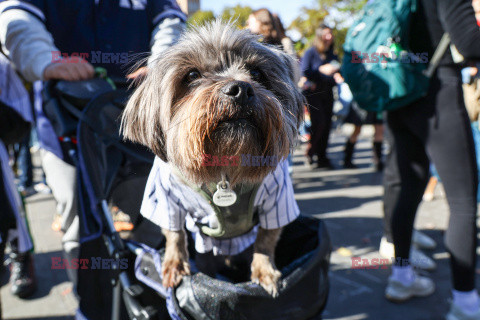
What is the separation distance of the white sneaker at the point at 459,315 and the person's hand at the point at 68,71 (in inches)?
104

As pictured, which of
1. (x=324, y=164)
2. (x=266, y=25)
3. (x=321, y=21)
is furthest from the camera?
(x=321, y=21)

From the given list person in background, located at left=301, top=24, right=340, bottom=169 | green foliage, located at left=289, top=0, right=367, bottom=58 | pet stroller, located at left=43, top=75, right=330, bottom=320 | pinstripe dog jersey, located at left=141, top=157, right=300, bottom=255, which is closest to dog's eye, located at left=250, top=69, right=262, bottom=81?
pinstripe dog jersey, located at left=141, top=157, right=300, bottom=255

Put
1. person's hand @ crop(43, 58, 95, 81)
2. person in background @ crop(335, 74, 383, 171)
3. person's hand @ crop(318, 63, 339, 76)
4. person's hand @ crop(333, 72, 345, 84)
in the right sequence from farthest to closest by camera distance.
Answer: person in background @ crop(335, 74, 383, 171) < person's hand @ crop(333, 72, 345, 84) < person's hand @ crop(318, 63, 339, 76) < person's hand @ crop(43, 58, 95, 81)

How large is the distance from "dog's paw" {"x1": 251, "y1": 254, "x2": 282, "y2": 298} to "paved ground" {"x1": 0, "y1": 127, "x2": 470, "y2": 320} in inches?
52.1

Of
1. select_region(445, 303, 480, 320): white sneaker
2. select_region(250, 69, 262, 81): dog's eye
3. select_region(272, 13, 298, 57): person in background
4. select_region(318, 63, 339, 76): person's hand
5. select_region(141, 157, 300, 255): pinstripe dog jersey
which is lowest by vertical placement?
select_region(445, 303, 480, 320): white sneaker

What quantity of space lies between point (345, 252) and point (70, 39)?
2955mm

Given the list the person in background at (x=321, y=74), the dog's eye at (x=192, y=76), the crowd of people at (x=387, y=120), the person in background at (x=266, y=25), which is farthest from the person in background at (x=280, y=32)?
the dog's eye at (x=192, y=76)

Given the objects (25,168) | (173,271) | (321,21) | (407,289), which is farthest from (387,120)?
(321,21)

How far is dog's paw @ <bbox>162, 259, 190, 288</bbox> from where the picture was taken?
140cm

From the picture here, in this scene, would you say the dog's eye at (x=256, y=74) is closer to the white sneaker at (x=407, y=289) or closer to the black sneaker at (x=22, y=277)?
the white sneaker at (x=407, y=289)

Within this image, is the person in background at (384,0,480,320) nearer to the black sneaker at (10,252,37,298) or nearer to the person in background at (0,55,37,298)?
the person in background at (0,55,37,298)

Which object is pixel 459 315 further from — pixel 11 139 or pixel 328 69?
pixel 328 69

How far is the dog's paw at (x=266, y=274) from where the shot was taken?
135 cm

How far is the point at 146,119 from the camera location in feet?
4.94
